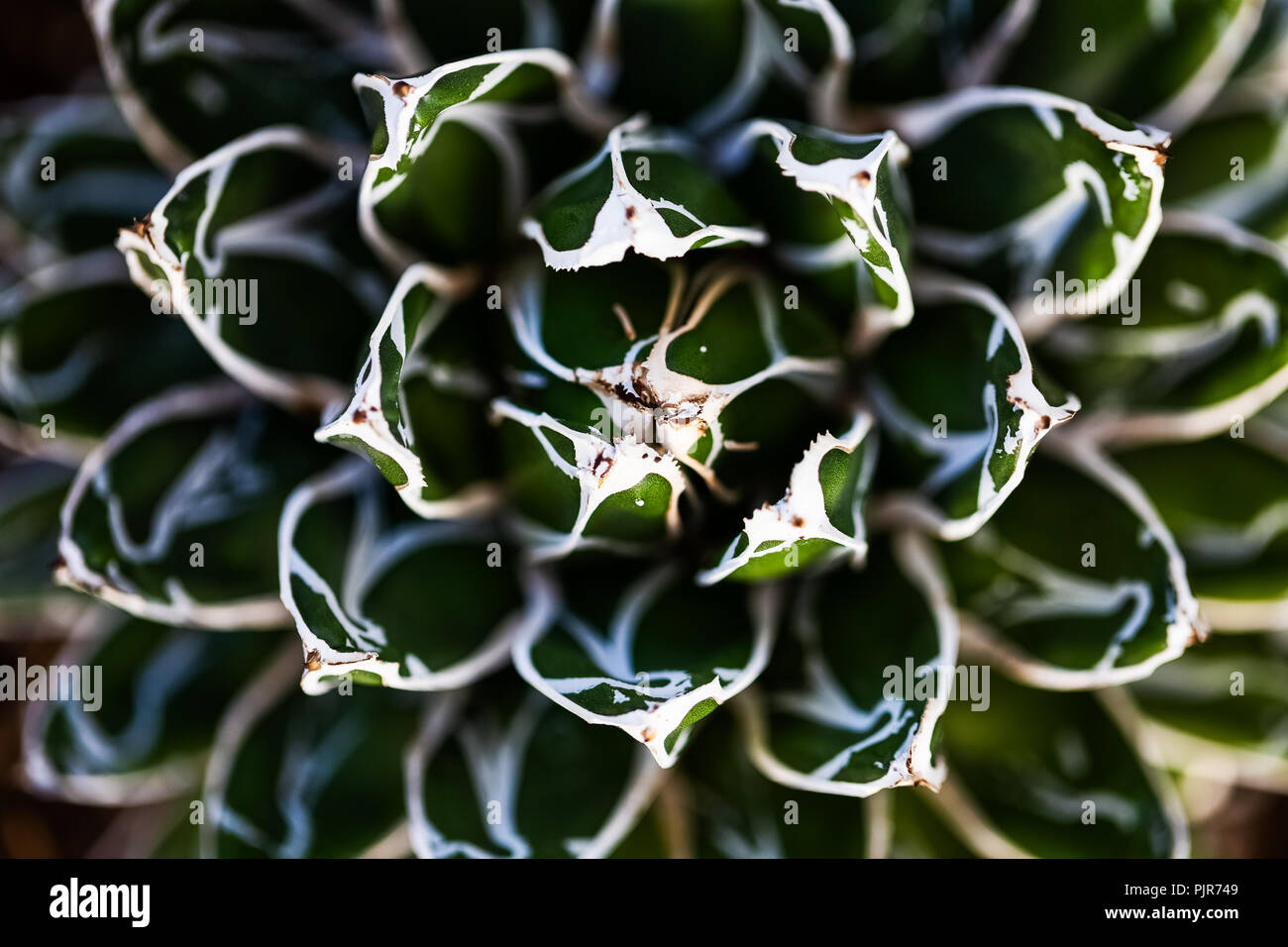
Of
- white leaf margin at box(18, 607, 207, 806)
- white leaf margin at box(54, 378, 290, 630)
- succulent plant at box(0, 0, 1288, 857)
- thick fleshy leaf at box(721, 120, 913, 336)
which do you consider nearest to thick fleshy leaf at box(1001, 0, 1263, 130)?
succulent plant at box(0, 0, 1288, 857)

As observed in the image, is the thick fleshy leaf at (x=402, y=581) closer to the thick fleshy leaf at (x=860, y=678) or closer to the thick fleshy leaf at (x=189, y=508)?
the thick fleshy leaf at (x=189, y=508)

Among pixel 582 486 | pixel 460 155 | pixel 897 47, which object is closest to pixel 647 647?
pixel 582 486

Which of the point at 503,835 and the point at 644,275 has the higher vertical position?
the point at 644,275

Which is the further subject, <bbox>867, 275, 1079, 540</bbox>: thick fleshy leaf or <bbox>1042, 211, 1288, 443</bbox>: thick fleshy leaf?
<bbox>1042, 211, 1288, 443</bbox>: thick fleshy leaf

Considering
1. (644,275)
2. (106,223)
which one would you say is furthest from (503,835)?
(106,223)

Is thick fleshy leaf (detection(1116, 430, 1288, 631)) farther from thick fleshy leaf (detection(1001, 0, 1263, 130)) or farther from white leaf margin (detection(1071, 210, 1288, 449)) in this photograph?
thick fleshy leaf (detection(1001, 0, 1263, 130))

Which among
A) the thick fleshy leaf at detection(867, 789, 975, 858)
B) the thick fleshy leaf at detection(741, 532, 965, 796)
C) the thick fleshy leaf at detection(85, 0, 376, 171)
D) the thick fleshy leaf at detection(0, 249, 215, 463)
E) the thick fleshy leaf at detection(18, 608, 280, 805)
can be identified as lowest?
the thick fleshy leaf at detection(867, 789, 975, 858)
